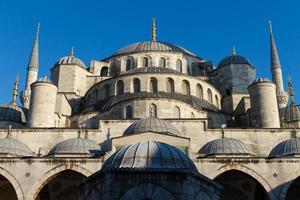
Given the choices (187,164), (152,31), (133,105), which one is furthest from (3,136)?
(152,31)

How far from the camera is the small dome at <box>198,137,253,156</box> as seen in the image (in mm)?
17188

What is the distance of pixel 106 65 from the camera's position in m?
29.6

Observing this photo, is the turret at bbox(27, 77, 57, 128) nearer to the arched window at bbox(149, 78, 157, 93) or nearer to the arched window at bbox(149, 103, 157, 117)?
the arched window at bbox(149, 103, 157, 117)

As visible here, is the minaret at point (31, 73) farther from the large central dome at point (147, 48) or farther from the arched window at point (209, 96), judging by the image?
the arched window at point (209, 96)

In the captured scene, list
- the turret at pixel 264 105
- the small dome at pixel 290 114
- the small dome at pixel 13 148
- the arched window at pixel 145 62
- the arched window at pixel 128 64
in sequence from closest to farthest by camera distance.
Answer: the small dome at pixel 13 148 → the turret at pixel 264 105 → the small dome at pixel 290 114 → the arched window at pixel 145 62 → the arched window at pixel 128 64

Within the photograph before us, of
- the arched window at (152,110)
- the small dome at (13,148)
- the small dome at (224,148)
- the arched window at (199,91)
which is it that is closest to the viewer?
the small dome at (224,148)

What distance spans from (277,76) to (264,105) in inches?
382

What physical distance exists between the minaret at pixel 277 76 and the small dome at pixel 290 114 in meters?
3.88

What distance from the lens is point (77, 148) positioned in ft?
57.4

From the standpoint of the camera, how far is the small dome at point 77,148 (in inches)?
683

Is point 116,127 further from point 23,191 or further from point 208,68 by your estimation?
point 208,68

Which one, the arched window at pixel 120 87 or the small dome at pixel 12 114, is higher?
the arched window at pixel 120 87

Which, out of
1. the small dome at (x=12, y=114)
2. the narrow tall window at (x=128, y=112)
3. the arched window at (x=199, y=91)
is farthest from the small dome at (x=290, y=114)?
the small dome at (x=12, y=114)

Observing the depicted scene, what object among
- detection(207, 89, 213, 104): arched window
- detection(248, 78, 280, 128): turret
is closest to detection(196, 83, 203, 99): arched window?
detection(207, 89, 213, 104): arched window
